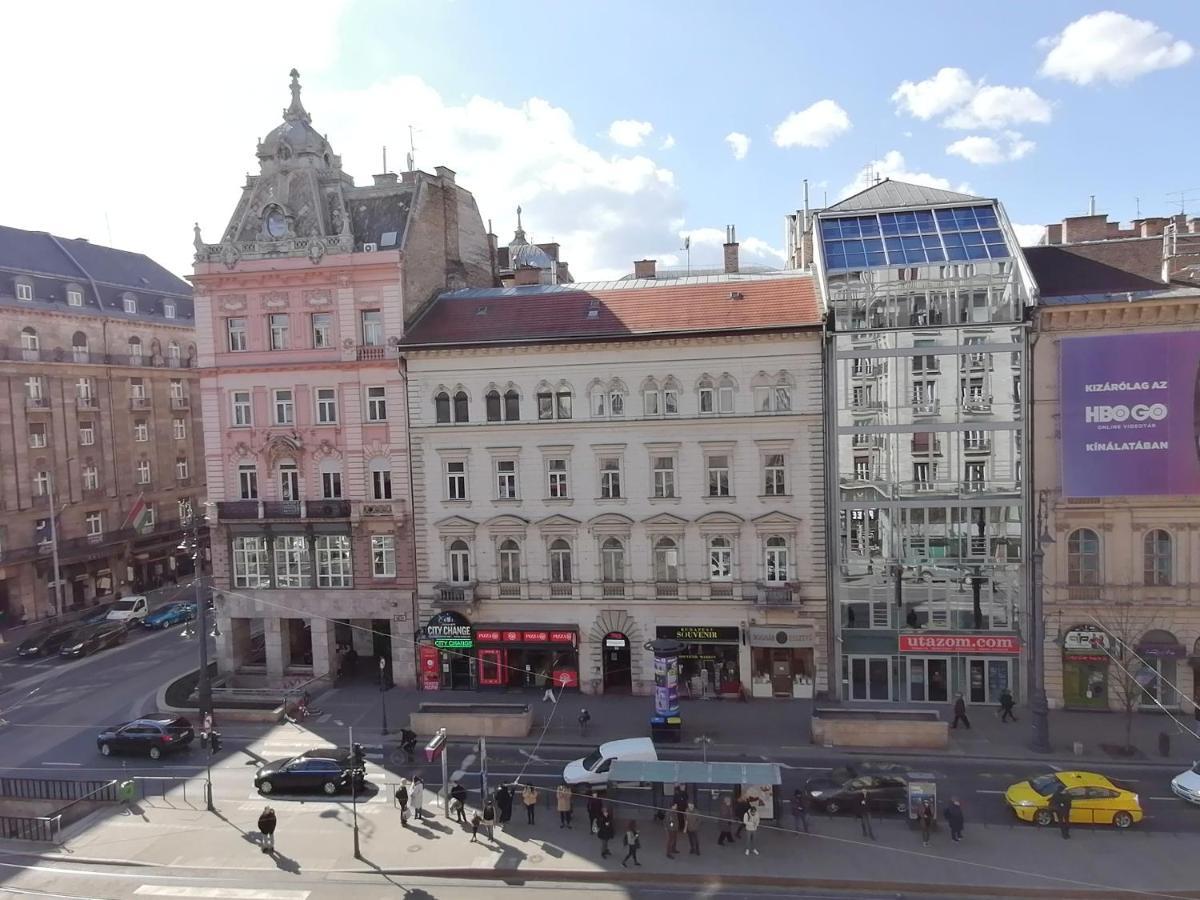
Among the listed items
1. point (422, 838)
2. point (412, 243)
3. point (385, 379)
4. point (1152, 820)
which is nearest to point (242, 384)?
point (385, 379)

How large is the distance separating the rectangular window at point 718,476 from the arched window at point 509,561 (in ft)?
30.1

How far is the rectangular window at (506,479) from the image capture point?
125ft

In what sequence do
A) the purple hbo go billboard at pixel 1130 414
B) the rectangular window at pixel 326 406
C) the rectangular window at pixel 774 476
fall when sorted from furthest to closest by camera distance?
the rectangular window at pixel 326 406 → the rectangular window at pixel 774 476 → the purple hbo go billboard at pixel 1130 414

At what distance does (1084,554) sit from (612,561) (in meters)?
19.3

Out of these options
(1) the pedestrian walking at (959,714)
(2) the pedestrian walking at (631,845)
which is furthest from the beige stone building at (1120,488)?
(2) the pedestrian walking at (631,845)

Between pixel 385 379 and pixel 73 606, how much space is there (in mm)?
34425

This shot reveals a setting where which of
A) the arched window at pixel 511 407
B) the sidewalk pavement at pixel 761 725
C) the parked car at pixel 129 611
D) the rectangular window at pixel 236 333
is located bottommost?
the sidewalk pavement at pixel 761 725

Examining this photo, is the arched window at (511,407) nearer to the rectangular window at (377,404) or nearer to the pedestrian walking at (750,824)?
the rectangular window at (377,404)

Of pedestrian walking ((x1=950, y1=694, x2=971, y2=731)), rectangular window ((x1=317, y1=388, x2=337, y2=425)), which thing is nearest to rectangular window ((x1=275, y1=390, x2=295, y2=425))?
rectangular window ((x1=317, y1=388, x2=337, y2=425))

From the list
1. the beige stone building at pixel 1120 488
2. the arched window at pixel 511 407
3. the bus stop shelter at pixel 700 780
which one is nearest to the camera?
the bus stop shelter at pixel 700 780

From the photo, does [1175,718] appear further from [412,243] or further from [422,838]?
[412,243]

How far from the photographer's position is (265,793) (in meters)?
28.5

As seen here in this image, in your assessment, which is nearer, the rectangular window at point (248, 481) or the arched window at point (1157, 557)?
the arched window at point (1157, 557)

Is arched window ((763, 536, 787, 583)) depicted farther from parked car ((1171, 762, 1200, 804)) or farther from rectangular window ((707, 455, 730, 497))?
parked car ((1171, 762, 1200, 804))
